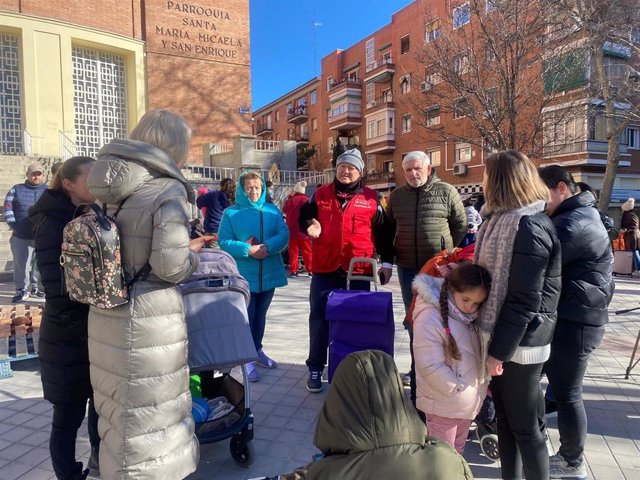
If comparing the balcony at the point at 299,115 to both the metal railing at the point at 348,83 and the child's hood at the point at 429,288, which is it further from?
the child's hood at the point at 429,288

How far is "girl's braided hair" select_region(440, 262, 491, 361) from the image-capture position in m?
2.39

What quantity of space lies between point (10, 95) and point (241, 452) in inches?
776

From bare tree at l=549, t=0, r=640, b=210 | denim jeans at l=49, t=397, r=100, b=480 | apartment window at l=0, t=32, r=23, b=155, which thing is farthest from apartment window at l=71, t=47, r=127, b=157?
denim jeans at l=49, t=397, r=100, b=480

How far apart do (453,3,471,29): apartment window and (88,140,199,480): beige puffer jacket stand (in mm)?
13558

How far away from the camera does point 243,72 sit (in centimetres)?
2264

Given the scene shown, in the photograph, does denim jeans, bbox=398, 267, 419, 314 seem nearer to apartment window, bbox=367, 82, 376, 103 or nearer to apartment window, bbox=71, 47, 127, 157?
apartment window, bbox=71, 47, 127, 157

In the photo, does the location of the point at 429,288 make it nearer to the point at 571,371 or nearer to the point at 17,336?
the point at 571,371

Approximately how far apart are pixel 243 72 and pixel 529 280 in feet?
74.1

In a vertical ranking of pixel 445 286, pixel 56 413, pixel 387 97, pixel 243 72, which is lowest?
pixel 56 413

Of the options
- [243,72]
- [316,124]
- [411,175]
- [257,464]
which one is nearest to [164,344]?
[257,464]

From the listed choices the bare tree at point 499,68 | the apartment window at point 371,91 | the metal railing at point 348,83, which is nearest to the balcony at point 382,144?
the apartment window at point 371,91

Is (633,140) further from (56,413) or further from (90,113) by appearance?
(56,413)

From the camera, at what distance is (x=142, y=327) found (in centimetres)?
211

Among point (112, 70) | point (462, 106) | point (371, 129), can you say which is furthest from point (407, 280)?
point (371, 129)
